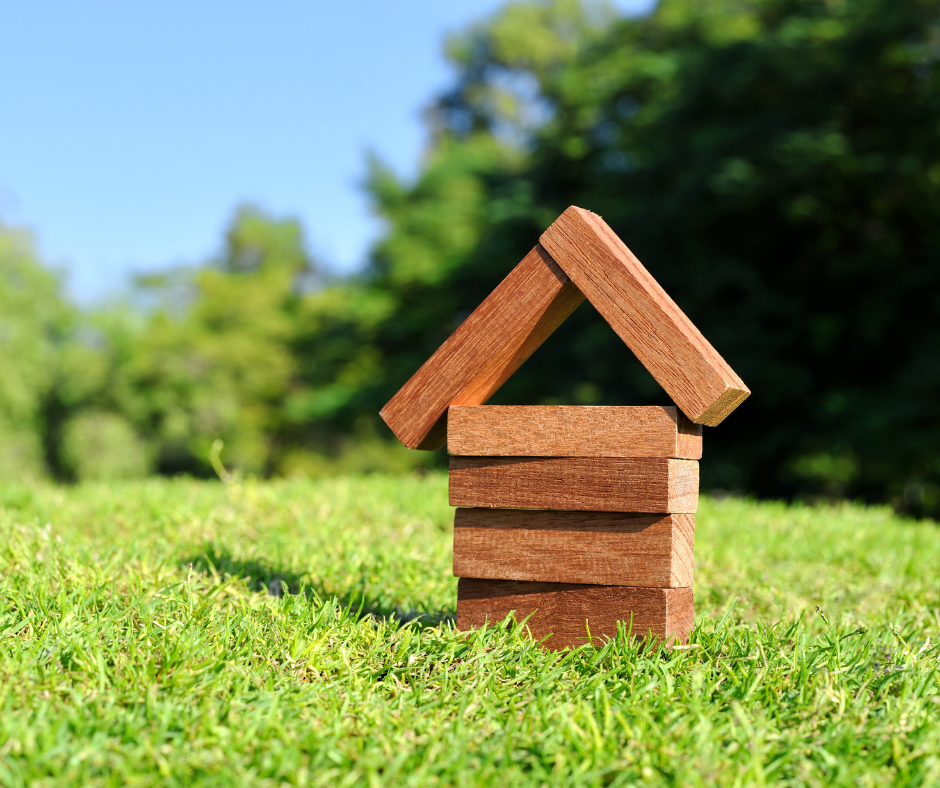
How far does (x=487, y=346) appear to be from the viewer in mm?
2553

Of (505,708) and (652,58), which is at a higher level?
(652,58)

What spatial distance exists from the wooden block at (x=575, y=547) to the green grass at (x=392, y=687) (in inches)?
8.1

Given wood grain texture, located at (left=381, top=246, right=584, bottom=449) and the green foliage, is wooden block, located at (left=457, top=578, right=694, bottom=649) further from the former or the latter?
A: the green foliage

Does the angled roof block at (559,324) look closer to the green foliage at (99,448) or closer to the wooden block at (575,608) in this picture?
the wooden block at (575,608)

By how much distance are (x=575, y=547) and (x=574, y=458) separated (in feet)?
0.92

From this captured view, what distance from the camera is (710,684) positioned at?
2.23 meters

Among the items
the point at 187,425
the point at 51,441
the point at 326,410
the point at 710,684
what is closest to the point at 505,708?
the point at 710,684

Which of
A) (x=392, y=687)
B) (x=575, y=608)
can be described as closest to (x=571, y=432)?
(x=575, y=608)

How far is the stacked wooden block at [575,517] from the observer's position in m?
2.39

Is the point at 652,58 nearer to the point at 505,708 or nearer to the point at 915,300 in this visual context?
the point at 915,300

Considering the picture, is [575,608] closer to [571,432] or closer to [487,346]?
[571,432]

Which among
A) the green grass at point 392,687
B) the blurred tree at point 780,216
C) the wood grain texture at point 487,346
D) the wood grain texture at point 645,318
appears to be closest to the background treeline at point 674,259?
the blurred tree at point 780,216

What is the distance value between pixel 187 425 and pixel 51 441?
541 centimetres

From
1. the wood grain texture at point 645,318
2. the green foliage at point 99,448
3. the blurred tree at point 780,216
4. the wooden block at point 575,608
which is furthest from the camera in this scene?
→ the green foliage at point 99,448
